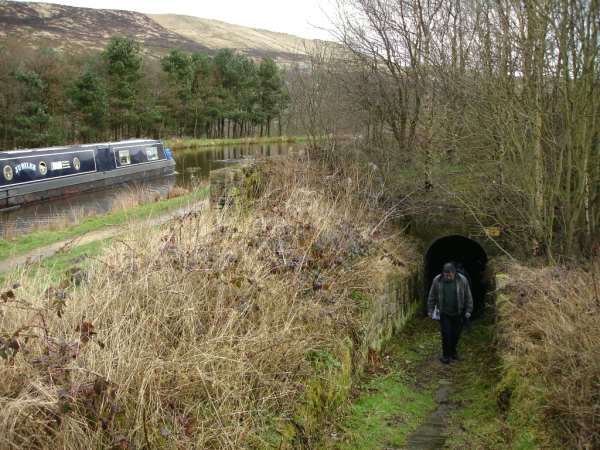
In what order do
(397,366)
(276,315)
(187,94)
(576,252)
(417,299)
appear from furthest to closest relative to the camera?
(187,94) < (417,299) < (576,252) < (397,366) < (276,315)

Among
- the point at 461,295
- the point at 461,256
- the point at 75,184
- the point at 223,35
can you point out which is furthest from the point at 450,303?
the point at 223,35

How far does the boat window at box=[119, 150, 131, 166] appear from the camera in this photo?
2447 cm

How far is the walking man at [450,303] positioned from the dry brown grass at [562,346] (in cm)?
77

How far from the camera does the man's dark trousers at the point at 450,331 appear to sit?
8.24m

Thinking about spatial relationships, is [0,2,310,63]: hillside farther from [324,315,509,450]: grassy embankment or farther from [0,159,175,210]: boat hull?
[324,315,509,450]: grassy embankment

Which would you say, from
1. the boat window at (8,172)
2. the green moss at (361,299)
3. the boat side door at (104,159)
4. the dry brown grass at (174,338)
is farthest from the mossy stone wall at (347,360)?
the boat side door at (104,159)

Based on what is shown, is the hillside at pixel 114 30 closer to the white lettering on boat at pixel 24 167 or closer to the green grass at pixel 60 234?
the white lettering on boat at pixel 24 167

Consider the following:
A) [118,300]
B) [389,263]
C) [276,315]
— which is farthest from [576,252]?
[118,300]

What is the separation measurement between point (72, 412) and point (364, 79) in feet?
44.0

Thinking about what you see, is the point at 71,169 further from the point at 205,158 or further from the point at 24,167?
the point at 205,158

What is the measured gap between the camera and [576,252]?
899 cm

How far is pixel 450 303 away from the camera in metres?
8.17

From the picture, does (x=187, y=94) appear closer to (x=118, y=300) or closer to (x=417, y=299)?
(x=417, y=299)

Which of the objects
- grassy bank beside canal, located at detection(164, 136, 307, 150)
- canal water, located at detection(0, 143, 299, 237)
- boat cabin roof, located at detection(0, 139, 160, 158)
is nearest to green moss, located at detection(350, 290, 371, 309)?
canal water, located at detection(0, 143, 299, 237)
